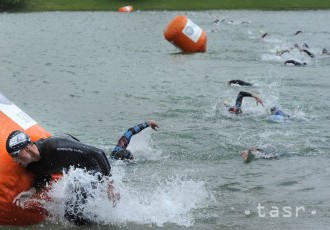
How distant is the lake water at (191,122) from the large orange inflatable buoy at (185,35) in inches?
27.7

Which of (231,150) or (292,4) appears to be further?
(292,4)

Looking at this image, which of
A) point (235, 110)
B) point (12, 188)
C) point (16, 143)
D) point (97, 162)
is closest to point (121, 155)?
point (97, 162)

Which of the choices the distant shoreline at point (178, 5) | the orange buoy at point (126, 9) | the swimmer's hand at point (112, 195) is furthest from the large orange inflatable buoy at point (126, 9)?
the swimmer's hand at point (112, 195)

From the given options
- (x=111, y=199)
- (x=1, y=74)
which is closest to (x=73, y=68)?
(x=1, y=74)

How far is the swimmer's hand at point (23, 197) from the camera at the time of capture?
833 centimetres

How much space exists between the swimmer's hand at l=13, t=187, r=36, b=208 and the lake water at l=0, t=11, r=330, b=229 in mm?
391

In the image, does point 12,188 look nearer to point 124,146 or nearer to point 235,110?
point 124,146

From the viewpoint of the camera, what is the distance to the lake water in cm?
913

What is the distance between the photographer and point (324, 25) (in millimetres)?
A: 48781

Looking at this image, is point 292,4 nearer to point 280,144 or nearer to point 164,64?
point 164,64

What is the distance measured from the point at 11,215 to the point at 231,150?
559 cm

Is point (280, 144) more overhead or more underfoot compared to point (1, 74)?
more overhead

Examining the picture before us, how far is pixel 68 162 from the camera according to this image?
328 inches

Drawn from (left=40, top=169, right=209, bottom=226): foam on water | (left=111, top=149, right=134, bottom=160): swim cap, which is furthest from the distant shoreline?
(left=40, top=169, right=209, bottom=226): foam on water
